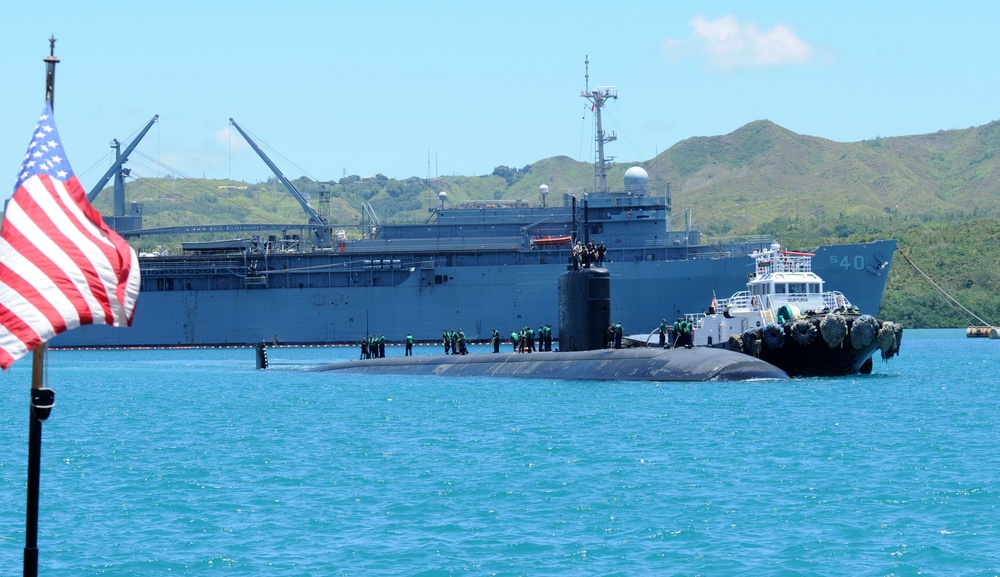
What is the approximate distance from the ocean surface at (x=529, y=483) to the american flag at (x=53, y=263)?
21.8 feet

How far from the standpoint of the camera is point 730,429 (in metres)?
24.6

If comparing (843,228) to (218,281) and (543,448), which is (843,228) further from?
(543,448)

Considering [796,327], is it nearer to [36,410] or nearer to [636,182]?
[36,410]

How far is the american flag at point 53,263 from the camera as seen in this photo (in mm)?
7027

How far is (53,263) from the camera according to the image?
7.14 m

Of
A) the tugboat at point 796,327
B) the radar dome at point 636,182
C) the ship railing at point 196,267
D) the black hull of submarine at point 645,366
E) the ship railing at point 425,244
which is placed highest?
the radar dome at point 636,182

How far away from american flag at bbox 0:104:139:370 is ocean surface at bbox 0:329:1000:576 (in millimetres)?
6654

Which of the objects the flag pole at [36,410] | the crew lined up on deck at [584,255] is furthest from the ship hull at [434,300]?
the flag pole at [36,410]

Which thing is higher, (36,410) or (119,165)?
(119,165)

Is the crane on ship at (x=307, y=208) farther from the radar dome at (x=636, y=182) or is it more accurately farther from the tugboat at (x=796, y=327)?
the tugboat at (x=796, y=327)

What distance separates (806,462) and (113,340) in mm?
63822

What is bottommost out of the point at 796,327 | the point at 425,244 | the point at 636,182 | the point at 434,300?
the point at 796,327

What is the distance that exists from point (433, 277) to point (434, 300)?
1269mm

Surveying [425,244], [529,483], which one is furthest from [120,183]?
[529,483]
